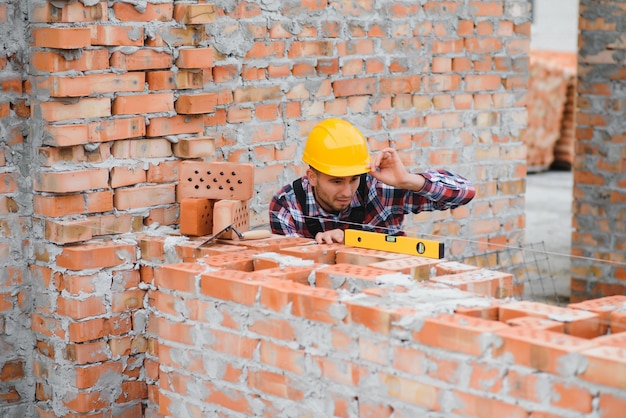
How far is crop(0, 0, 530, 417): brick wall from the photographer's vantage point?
13.5 ft

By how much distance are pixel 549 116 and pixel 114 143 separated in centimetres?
1081

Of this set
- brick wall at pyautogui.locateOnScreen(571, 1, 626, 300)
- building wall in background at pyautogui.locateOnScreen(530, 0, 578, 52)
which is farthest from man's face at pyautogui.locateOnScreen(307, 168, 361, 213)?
building wall in background at pyautogui.locateOnScreen(530, 0, 578, 52)

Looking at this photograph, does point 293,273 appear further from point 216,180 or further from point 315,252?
point 216,180

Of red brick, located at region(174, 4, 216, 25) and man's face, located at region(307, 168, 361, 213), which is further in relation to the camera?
man's face, located at region(307, 168, 361, 213)

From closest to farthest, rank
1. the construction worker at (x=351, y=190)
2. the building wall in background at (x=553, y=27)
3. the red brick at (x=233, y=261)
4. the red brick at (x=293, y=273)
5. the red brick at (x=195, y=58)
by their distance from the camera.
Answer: the red brick at (x=293, y=273) < the red brick at (x=233, y=261) < the red brick at (x=195, y=58) < the construction worker at (x=351, y=190) < the building wall in background at (x=553, y=27)

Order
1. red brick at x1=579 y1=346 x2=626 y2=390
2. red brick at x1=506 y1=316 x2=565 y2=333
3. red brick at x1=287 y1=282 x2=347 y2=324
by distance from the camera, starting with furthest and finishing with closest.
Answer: red brick at x1=287 y1=282 x2=347 y2=324 < red brick at x1=506 y1=316 x2=565 y2=333 < red brick at x1=579 y1=346 x2=626 y2=390

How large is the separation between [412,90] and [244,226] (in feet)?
5.59

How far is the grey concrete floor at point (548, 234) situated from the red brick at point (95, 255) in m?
1.58

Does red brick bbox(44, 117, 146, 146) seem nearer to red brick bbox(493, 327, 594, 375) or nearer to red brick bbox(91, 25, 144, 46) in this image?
red brick bbox(91, 25, 144, 46)

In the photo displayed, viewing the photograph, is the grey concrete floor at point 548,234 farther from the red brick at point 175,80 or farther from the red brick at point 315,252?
the red brick at point 175,80

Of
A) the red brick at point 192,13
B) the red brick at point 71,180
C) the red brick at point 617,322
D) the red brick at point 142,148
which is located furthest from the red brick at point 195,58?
the red brick at point 617,322

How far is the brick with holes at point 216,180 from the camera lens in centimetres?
428

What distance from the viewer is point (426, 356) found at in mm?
2994

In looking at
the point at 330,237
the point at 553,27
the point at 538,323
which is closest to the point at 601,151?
the point at 330,237
